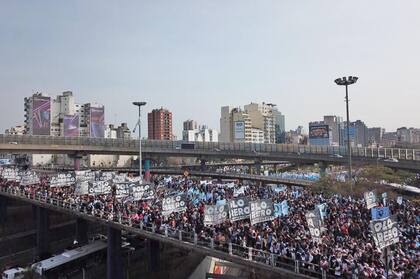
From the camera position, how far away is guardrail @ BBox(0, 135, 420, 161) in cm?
6969

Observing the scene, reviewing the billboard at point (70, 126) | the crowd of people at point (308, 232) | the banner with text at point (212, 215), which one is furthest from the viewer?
the billboard at point (70, 126)

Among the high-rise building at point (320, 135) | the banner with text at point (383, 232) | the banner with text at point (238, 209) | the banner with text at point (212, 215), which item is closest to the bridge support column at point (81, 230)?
the banner with text at point (212, 215)

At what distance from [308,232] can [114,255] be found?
1671cm

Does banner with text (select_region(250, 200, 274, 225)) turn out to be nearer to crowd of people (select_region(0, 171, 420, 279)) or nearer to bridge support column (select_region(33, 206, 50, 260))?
crowd of people (select_region(0, 171, 420, 279))

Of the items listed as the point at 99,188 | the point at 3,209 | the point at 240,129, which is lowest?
the point at 3,209

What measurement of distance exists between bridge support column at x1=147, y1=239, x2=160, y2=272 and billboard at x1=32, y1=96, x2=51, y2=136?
105m

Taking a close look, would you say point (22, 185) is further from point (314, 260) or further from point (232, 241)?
point (314, 260)

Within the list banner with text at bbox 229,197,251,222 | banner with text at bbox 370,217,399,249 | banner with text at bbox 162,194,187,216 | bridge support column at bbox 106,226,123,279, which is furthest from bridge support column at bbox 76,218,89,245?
banner with text at bbox 370,217,399,249

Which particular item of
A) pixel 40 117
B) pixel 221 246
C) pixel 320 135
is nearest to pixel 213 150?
pixel 320 135

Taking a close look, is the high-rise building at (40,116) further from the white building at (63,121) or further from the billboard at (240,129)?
the billboard at (240,129)

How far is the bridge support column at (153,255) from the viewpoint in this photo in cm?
3584

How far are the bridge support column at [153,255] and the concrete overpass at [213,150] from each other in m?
45.7

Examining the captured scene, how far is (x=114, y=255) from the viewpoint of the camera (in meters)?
31.2

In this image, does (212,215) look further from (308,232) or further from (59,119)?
(59,119)
